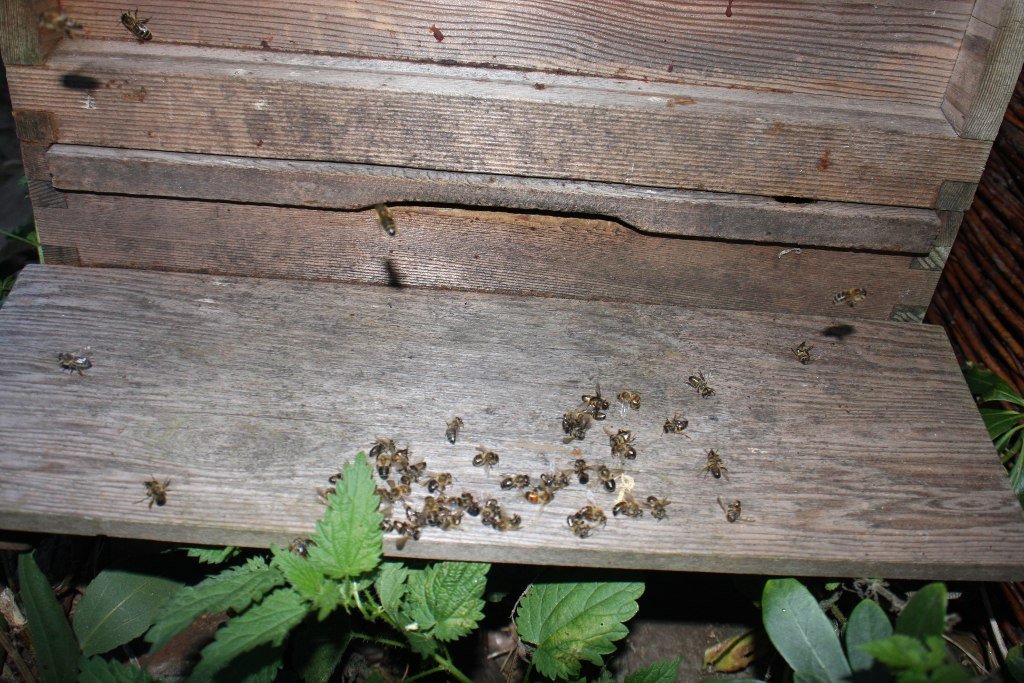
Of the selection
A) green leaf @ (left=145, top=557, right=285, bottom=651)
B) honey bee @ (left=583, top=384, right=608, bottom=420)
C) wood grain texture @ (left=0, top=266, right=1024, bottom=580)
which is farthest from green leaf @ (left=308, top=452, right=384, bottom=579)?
honey bee @ (left=583, top=384, right=608, bottom=420)

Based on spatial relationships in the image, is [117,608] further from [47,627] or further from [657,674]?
[657,674]

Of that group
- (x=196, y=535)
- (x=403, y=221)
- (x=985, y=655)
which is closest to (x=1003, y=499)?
(x=985, y=655)

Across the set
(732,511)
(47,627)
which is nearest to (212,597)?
(47,627)

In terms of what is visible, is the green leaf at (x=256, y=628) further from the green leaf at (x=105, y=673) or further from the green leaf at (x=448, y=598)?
the green leaf at (x=105, y=673)

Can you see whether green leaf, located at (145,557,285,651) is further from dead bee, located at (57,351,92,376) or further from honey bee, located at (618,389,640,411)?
honey bee, located at (618,389,640,411)

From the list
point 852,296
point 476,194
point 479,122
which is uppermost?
point 479,122

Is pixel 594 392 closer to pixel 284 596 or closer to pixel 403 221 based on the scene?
pixel 403 221

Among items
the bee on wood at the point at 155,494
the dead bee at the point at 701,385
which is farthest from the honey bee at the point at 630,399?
the bee on wood at the point at 155,494
